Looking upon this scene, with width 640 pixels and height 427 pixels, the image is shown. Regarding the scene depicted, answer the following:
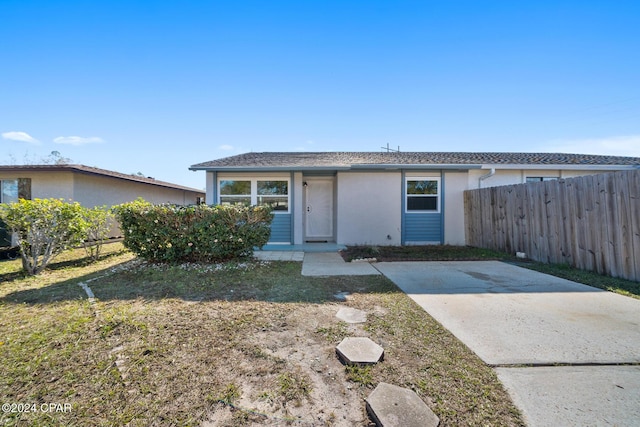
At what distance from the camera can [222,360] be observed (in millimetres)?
2457

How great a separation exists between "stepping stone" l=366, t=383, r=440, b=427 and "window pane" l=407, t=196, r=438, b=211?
8.30 m

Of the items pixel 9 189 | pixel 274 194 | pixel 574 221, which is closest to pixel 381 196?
pixel 274 194

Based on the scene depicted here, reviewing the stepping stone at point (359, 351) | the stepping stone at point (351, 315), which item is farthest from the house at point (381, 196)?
the stepping stone at point (359, 351)

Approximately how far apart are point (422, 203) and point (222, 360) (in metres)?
8.81

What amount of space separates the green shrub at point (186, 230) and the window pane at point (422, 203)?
5.87 meters

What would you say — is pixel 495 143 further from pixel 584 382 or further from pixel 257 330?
pixel 257 330

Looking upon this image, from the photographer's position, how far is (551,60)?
9.51m

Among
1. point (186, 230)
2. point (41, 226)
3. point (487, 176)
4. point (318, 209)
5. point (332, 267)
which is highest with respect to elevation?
point (487, 176)

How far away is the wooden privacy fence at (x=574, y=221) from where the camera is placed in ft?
16.2

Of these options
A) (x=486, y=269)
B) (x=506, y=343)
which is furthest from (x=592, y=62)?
(x=506, y=343)

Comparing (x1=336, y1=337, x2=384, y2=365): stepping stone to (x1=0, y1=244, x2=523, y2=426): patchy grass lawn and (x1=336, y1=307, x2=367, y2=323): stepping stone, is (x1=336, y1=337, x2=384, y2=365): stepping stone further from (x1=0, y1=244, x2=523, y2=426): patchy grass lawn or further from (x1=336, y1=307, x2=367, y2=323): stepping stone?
(x1=336, y1=307, x2=367, y2=323): stepping stone

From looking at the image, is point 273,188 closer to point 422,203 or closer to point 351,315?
point 422,203

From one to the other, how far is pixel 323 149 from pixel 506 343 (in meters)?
12.2

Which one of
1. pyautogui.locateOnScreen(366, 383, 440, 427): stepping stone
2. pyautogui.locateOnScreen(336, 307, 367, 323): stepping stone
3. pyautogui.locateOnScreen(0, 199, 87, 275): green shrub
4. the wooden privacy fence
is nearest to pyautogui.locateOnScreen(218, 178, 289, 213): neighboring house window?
pyautogui.locateOnScreen(0, 199, 87, 275): green shrub
